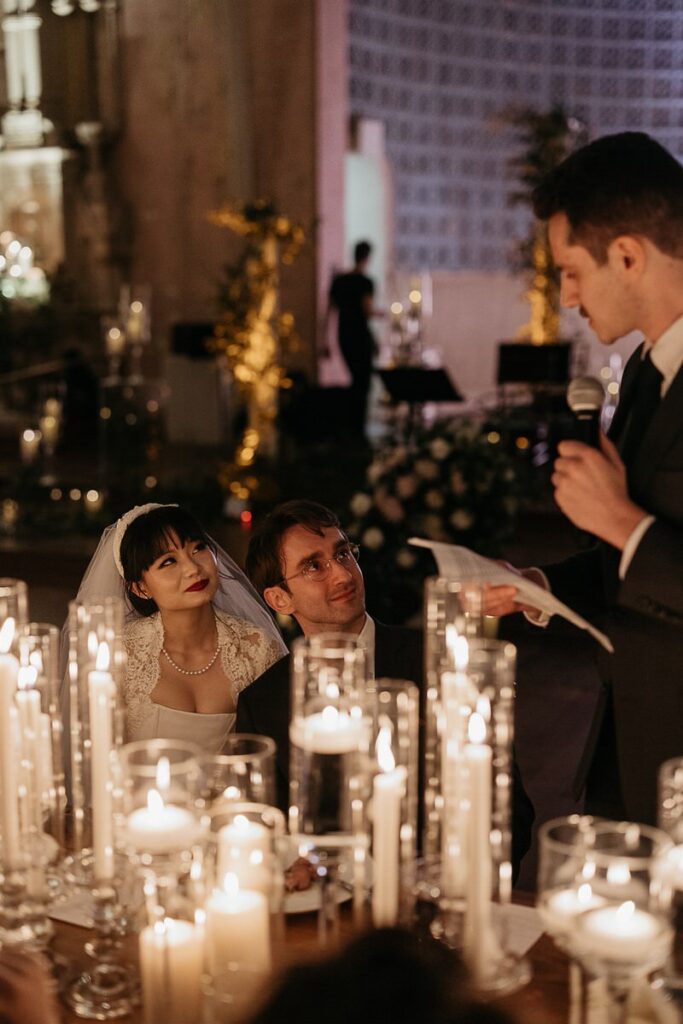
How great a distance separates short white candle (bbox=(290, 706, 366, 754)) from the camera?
1589 mm

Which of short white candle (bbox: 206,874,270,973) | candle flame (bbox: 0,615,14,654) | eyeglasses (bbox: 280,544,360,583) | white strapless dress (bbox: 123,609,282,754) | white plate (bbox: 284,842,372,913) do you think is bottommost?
white strapless dress (bbox: 123,609,282,754)

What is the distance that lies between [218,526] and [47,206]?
7.57 m

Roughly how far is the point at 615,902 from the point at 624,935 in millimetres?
37

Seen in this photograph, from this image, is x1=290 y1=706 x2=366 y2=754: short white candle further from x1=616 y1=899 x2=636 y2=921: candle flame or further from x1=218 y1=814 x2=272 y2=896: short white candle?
x1=616 y1=899 x2=636 y2=921: candle flame

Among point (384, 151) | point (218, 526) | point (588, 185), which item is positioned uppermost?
point (384, 151)

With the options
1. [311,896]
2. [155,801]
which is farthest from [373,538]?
[155,801]

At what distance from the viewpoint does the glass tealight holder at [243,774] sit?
1.59 metres

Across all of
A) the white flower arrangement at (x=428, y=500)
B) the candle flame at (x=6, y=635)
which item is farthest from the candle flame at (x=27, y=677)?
the white flower arrangement at (x=428, y=500)

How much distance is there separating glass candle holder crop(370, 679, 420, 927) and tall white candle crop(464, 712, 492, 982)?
9 cm

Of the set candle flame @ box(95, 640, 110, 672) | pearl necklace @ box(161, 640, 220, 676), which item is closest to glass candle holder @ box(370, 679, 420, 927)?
candle flame @ box(95, 640, 110, 672)

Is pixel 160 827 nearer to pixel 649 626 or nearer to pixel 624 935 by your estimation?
pixel 624 935

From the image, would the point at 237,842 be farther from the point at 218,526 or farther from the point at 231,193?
Result: the point at 231,193

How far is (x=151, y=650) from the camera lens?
327cm

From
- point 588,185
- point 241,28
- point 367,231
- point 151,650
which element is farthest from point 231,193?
point 588,185
